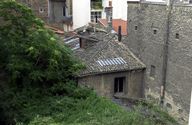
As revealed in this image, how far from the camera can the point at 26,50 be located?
60.0 ft

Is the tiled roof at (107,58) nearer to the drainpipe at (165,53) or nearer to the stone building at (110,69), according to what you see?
the stone building at (110,69)

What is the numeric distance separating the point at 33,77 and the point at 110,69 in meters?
5.25

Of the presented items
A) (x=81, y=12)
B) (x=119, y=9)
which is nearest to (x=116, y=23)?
(x=119, y=9)

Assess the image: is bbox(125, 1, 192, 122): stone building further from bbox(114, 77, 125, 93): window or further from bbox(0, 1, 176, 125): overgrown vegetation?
bbox(0, 1, 176, 125): overgrown vegetation

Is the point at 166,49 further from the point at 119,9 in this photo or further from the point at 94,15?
the point at 119,9

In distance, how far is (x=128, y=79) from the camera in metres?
21.7

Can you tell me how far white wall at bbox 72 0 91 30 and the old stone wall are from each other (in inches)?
677

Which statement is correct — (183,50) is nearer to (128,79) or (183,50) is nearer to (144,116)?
(128,79)

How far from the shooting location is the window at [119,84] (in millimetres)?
21398

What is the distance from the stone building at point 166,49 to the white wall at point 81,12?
38.6 ft

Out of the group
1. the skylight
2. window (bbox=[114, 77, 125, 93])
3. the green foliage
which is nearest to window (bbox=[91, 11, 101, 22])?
the skylight

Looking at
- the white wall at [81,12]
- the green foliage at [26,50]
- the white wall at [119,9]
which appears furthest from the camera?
the white wall at [119,9]

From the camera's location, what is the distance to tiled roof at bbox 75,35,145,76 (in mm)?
20531

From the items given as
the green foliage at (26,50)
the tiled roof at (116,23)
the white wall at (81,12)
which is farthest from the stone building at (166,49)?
the white wall at (81,12)
